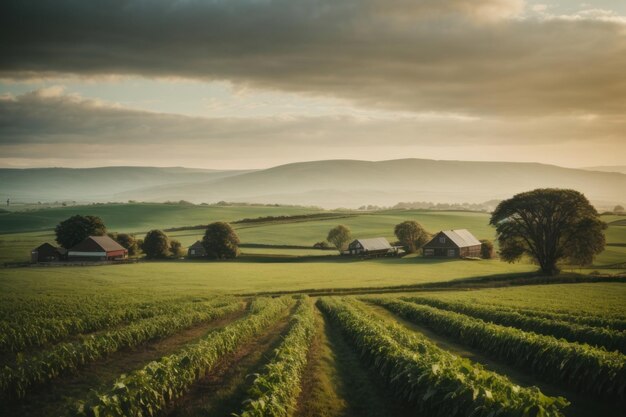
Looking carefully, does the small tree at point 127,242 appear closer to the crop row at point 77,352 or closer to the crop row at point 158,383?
the crop row at point 77,352

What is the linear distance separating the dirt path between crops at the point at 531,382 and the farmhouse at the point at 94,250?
270ft

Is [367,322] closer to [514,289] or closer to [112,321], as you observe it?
[112,321]

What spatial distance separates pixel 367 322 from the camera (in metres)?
30.1

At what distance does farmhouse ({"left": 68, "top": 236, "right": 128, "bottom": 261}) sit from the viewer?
97000mm

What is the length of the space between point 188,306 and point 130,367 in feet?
62.8

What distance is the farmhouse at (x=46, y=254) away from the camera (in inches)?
3633

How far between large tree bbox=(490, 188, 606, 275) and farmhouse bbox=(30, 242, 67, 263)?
87650 mm

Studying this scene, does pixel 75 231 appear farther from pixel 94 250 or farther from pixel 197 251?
pixel 197 251

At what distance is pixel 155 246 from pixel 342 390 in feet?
297

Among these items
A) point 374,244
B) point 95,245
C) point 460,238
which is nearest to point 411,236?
point 374,244

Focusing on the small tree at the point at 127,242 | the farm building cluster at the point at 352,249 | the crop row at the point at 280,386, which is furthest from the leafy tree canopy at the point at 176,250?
the crop row at the point at 280,386

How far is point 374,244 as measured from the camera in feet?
365

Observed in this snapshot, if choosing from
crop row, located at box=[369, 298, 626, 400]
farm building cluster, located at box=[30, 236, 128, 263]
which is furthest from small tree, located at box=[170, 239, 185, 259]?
crop row, located at box=[369, 298, 626, 400]

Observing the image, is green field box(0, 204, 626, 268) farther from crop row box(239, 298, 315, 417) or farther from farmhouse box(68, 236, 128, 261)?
crop row box(239, 298, 315, 417)
